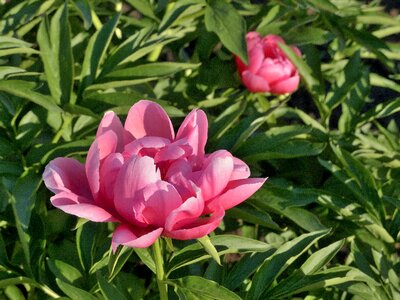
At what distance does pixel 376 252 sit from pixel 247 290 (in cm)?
30

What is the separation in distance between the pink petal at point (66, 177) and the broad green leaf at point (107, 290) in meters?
0.18

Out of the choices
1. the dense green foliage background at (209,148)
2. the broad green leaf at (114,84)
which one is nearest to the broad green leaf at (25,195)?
the dense green foliage background at (209,148)

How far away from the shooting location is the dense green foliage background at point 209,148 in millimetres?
1370

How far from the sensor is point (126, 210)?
1.04m

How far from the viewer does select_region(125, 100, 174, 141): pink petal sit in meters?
1.13

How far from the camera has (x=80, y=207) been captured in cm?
101

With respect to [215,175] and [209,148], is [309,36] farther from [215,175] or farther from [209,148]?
[215,175]

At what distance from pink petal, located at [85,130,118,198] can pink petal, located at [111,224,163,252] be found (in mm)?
66

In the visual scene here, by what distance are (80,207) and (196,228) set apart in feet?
0.51

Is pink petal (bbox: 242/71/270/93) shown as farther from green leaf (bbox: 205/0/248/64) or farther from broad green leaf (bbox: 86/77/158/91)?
broad green leaf (bbox: 86/77/158/91)

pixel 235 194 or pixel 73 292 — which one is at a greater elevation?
pixel 235 194

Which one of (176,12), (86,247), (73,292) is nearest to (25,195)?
(86,247)

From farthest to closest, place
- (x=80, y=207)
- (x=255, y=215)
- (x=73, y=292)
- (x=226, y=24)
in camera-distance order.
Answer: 1. (x=226, y=24)
2. (x=255, y=215)
3. (x=73, y=292)
4. (x=80, y=207)

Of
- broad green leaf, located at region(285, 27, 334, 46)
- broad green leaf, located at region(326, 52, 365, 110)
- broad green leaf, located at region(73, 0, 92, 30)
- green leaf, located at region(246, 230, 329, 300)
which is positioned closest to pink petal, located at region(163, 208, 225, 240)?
green leaf, located at region(246, 230, 329, 300)
